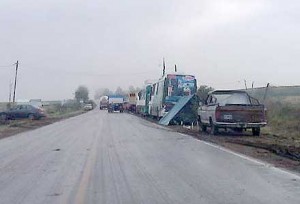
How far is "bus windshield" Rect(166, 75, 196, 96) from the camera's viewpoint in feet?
135

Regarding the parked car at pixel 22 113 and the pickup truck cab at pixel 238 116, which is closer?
the pickup truck cab at pixel 238 116

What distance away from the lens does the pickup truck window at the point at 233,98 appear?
90.8ft

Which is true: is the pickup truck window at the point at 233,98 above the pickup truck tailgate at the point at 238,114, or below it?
above

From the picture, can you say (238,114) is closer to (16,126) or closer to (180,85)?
(180,85)

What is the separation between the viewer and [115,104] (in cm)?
9231

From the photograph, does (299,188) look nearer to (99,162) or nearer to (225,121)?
(99,162)

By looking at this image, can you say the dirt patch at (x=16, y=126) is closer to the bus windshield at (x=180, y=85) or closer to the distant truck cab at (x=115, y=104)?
the bus windshield at (x=180, y=85)

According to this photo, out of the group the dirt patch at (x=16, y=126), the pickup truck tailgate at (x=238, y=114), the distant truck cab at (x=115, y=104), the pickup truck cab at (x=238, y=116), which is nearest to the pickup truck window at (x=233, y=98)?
the pickup truck cab at (x=238, y=116)

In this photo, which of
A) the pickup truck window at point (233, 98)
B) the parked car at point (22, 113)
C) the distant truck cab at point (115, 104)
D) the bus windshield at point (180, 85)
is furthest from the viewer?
the distant truck cab at point (115, 104)

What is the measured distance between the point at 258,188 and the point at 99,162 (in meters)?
5.68

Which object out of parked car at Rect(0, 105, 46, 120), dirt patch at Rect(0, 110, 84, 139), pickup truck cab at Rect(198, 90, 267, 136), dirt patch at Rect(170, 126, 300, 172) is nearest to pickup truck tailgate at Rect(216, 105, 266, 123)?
pickup truck cab at Rect(198, 90, 267, 136)

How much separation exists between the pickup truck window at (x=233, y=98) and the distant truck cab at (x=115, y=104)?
64.1m

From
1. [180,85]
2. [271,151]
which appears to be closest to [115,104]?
[180,85]

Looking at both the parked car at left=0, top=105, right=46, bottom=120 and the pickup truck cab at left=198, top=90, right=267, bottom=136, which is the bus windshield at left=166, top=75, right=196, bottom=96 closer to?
the pickup truck cab at left=198, top=90, right=267, bottom=136
